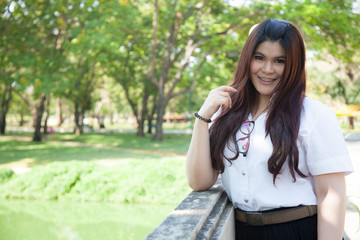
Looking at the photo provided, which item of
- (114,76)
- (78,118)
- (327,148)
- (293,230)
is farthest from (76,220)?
(78,118)

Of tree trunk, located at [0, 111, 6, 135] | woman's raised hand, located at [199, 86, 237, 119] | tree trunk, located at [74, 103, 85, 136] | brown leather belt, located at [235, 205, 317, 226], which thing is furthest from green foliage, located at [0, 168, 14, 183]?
tree trunk, located at [0, 111, 6, 135]

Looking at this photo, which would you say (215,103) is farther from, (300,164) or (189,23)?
(189,23)

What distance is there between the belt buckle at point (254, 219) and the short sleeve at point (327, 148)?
310 millimetres

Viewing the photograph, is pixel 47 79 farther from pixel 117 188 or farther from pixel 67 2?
pixel 117 188

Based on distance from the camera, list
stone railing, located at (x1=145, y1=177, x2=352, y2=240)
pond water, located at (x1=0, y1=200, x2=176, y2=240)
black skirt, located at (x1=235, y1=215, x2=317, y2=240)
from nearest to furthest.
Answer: stone railing, located at (x1=145, y1=177, x2=352, y2=240), black skirt, located at (x1=235, y1=215, x2=317, y2=240), pond water, located at (x1=0, y1=200, x2=176, y2=240)

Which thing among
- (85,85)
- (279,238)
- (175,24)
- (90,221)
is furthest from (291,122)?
(85,85)

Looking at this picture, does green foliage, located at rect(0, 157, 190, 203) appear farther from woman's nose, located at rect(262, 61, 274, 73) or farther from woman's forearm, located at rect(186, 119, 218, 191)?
woman's nose, located at rect(262, 61, 274, 73)

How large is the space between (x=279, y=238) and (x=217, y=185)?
1.99ft

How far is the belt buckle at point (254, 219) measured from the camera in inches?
63.3

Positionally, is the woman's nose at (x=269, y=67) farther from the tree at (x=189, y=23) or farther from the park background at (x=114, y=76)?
the tree at (x=189, y=23)

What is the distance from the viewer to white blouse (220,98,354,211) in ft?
4.84

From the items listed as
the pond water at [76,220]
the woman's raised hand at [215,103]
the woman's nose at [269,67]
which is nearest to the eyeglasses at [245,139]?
the woman's raised hand at [215,103]

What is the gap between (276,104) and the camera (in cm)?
165

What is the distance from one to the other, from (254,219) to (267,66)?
27.3 inches
